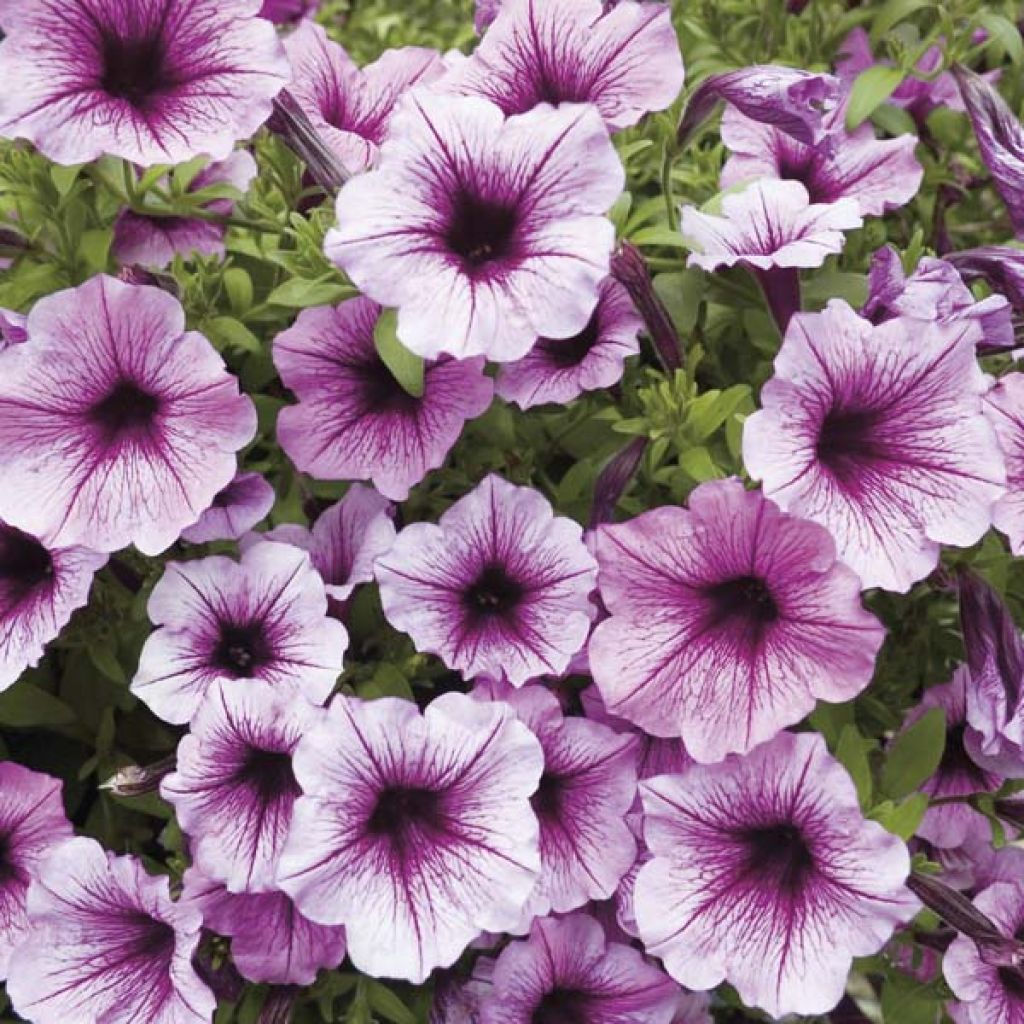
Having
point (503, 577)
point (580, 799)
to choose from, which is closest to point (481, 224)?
point (503, 577)

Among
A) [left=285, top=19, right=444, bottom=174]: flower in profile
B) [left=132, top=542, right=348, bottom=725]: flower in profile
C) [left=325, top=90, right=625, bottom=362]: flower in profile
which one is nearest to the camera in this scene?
[left=325, top=90, right=625, bottom=362]: flower in profile

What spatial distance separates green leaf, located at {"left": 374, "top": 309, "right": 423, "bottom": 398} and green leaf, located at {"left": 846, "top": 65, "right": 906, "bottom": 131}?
0.48m

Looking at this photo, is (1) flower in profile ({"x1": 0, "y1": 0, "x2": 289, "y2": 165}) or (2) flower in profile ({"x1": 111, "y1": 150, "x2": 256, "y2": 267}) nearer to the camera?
(1) flower in profile ({"x1": 0, "y1": 0, "x2": 289, "y2": 165})

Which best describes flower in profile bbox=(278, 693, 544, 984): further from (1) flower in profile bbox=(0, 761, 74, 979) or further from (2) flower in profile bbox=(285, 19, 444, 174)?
(2) flower in profile bbox=(285, 19, 444, 174)

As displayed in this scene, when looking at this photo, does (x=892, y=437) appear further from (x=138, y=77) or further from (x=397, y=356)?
(x=138, y=77)

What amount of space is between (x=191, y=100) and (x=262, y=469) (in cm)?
29

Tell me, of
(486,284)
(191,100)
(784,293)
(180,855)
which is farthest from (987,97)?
(180,855)

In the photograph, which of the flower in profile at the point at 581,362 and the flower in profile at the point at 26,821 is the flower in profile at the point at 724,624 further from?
the flower in profile at the point at 26,821

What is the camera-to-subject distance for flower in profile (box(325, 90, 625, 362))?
794 mm

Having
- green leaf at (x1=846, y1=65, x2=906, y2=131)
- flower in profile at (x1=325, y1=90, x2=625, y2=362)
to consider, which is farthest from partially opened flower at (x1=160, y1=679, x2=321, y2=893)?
green leaf at (x1=846, y1=65, x2=906, y2=131)

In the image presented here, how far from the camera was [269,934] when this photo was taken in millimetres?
903

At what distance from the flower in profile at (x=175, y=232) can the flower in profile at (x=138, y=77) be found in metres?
0.15

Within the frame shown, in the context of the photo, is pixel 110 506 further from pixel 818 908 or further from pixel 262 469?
pixel 818 908

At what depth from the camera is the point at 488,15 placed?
1.06 m
